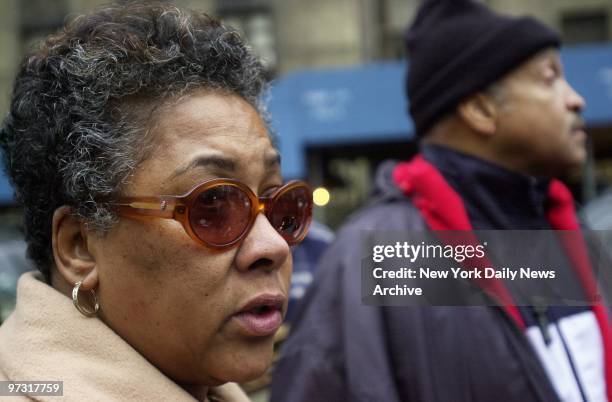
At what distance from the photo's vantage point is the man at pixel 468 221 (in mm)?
1852

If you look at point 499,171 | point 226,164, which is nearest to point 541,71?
point 499,171

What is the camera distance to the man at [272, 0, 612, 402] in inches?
72.9

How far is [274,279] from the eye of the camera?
57.4 inches

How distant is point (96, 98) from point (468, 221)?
1259 mm

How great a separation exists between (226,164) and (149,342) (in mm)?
397

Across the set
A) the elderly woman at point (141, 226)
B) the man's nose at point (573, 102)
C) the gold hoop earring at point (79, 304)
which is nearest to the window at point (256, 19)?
the man's nose at point (573, 102)

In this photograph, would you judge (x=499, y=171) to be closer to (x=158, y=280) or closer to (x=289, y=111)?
(x=158, y=280)

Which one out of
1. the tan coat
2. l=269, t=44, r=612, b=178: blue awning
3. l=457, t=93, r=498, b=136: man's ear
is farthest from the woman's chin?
l=269, t=44, r=612, b=178: blue awning

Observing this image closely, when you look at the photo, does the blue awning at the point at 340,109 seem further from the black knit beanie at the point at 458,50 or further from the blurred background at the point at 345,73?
the black knit beanie at the point at 458,50

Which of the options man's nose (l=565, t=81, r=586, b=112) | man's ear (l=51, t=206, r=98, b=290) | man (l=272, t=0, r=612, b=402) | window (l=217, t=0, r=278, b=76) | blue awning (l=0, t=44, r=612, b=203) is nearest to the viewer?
man's ear (l=51, t=206, r=98, b=290)

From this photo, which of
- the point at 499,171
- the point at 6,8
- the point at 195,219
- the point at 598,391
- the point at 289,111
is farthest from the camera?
the point at 6,8

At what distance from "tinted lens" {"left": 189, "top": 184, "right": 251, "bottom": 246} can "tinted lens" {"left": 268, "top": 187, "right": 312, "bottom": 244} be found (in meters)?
0.10

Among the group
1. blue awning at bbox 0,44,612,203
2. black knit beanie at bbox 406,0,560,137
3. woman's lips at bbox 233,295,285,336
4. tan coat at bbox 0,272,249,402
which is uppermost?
blue awning at bbox 0,44,612,203

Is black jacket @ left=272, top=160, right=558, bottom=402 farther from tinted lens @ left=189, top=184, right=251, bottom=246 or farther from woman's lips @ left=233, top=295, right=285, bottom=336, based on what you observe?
tinted lens @ left=189, top=184, right=251, bottom=246
